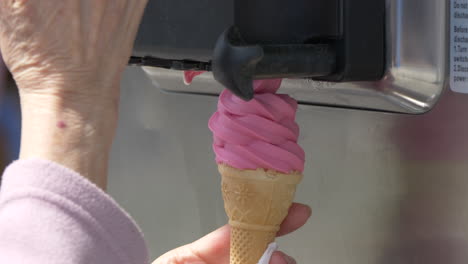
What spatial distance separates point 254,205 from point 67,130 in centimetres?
18

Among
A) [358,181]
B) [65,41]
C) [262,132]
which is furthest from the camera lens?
[358,181]

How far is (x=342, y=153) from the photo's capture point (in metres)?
0.68

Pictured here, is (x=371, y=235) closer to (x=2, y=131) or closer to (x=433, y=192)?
(x=433, y=192)

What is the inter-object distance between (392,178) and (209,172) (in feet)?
0.88

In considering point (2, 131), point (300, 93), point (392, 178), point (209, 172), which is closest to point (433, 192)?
point (392, 178)

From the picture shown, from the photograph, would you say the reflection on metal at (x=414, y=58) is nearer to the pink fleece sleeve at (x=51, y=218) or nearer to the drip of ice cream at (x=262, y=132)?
the drip of ice cream at (x=262, y=132)

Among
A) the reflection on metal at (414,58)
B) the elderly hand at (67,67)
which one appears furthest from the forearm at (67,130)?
the reflection on metal at (414,58)

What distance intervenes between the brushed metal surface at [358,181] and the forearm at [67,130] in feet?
0.91

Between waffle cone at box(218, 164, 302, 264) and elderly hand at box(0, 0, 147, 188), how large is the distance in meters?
0.14

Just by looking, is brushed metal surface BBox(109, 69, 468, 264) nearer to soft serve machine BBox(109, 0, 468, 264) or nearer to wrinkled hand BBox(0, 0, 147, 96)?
soft serve machine BBox(109, 0, 468, 264)

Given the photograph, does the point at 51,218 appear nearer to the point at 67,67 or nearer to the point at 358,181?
the point at 67,67

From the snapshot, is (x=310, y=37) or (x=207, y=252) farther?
(x=207, y=252)

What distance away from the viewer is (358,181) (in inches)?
26.3

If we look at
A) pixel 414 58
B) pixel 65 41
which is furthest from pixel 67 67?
pixel 414 58
